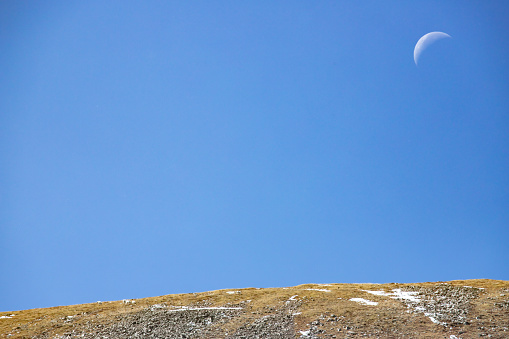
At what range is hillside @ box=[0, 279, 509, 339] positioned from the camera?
32.3 meters

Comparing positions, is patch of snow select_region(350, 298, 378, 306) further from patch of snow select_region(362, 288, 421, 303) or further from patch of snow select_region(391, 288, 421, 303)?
patch of snow select_region(391, 288, 421, 303)

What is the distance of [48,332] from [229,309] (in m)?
19.4

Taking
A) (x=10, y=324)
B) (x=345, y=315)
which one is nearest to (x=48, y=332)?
(x=10, y=324)

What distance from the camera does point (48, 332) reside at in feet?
128

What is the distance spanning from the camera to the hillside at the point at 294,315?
32.3 metres

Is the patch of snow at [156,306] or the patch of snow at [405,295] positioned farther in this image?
the patch of snow at [156,306]

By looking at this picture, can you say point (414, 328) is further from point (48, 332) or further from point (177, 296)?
point (48, 332)

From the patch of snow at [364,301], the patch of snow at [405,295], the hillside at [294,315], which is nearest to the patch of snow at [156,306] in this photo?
the hillside at [294,315]

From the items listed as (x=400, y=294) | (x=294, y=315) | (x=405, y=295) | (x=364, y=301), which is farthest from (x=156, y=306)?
(x=405, y=295)

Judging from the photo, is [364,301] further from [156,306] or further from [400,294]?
[156,306]

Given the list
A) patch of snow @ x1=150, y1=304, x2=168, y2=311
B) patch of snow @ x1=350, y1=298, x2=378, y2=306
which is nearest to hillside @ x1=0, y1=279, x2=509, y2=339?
patch of snow @ x1=350, y1=298, x2=378, y2=306

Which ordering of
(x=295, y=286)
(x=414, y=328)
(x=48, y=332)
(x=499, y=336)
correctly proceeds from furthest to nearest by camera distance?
(x=295, y=286) → (x=48, y=332) → (x=414, y=328) → (x=499, y=336)

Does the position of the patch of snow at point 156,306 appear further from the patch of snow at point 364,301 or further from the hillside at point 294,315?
the patch of snow at point 364,301

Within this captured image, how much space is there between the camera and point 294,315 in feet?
121
